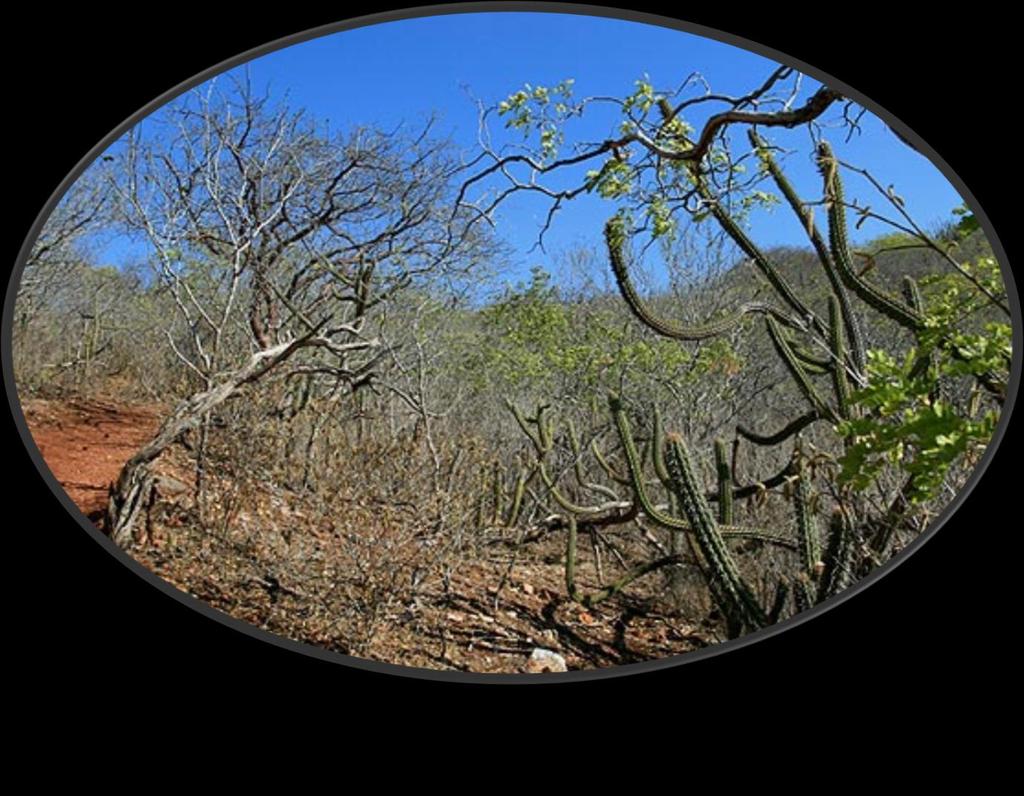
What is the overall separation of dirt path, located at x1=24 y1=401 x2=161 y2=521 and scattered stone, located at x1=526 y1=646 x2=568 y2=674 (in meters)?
0.69

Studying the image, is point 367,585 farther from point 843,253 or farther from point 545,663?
point 843,253

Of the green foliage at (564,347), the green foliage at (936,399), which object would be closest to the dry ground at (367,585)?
the green foliage at (564,347)

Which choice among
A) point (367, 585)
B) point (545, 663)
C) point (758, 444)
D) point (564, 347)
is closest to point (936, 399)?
point (758, 444)

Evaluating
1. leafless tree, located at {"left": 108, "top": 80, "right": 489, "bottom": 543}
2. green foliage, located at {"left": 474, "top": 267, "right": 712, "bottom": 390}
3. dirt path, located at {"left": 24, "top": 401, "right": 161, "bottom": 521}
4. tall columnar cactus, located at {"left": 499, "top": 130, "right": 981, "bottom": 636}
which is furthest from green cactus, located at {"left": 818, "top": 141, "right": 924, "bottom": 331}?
dirt path, located at {"left": 24, "top": 401, "right": 161, "bottom": 521}

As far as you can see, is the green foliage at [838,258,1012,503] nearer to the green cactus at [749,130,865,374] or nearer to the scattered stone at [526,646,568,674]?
the green cactus at [749,130,865,374]

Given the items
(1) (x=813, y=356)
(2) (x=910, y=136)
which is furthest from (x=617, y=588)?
(2) (x=910, y=136)

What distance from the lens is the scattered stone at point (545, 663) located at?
1.21m

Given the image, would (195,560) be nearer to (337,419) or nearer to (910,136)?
(337,419)

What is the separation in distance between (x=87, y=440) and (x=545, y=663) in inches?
30.8

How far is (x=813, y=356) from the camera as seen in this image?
1340 mm

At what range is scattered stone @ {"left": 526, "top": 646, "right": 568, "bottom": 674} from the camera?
Answer: 121 centimetres

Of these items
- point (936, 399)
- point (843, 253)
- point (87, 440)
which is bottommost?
point (87, 440)

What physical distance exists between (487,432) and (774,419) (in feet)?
1.63

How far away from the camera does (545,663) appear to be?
3.98 feet
